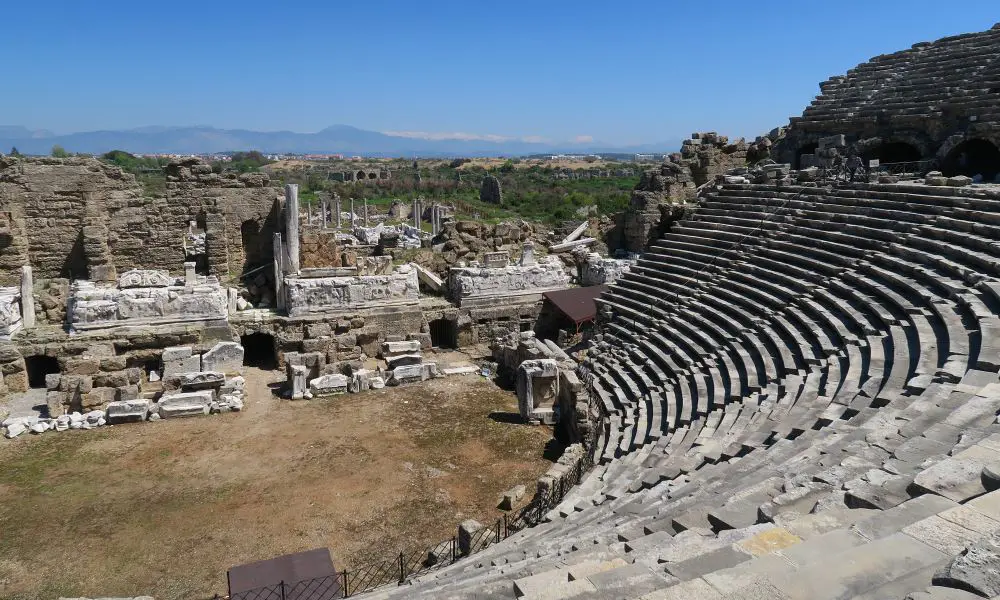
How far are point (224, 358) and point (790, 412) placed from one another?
13234mm

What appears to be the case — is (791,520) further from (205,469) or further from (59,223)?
(59,223)

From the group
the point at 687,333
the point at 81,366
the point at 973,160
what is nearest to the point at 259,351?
the point at 81,366

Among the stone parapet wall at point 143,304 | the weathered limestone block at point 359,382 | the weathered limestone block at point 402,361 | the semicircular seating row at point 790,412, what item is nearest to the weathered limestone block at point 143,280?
the stone parapet wall at point 143,304

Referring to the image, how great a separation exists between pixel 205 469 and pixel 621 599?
418 inches

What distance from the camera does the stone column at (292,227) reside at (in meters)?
21.1

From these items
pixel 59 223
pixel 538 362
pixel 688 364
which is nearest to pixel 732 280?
pixel 688 364

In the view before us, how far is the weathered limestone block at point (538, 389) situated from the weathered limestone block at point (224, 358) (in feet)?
23.5

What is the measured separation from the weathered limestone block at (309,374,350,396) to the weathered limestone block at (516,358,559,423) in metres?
4.30

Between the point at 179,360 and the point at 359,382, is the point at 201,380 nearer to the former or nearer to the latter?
the point at 179,360

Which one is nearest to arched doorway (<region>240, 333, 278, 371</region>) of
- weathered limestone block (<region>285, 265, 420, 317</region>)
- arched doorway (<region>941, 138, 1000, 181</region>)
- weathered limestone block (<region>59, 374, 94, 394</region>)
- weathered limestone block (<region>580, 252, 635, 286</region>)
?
weathered limestone block (<region>285, 265, 420, 317</region>)

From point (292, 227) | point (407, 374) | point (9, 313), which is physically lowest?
point (407, 374)

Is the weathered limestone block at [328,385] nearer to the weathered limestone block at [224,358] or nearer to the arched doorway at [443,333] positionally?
the weathered limestone block at [224,358]

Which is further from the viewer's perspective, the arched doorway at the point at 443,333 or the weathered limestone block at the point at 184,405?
the arched doorway at the point at 443,333

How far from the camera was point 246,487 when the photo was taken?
12664 mm
